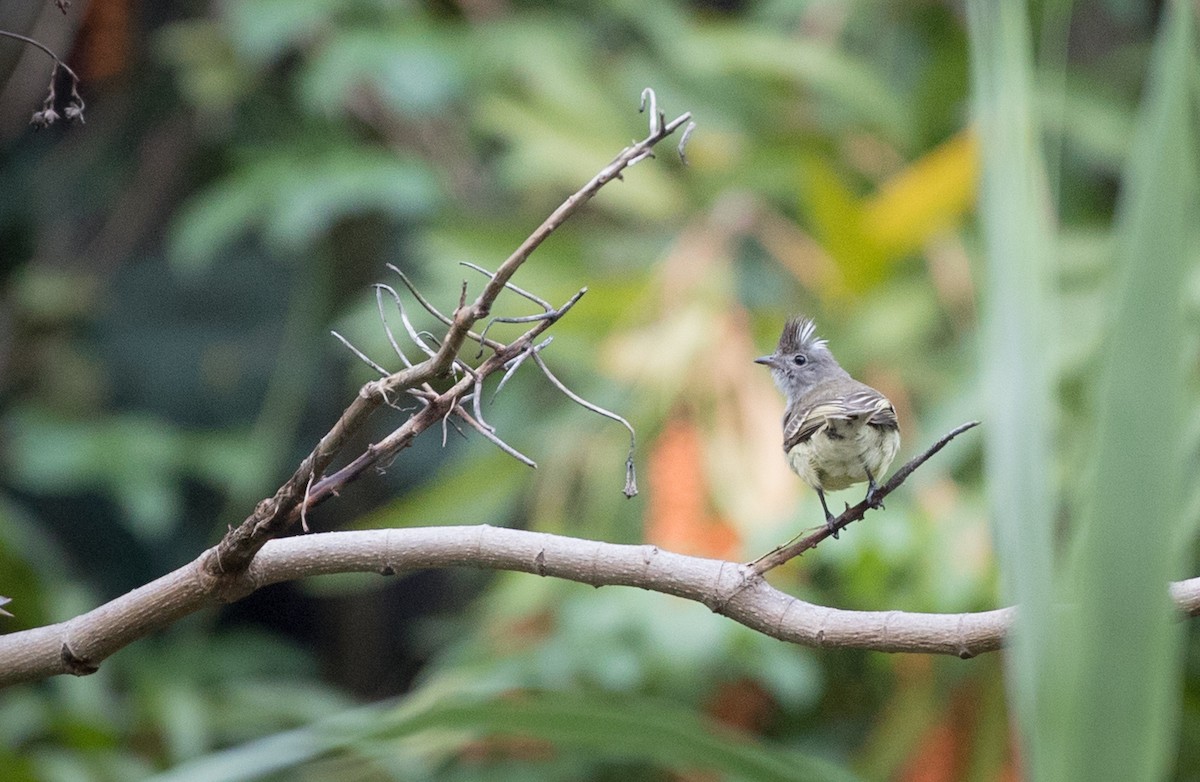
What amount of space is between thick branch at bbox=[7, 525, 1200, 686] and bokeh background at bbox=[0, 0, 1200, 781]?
0.64 metres

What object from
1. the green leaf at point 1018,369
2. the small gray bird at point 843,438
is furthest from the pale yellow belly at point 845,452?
the green leaf at point 1018,369

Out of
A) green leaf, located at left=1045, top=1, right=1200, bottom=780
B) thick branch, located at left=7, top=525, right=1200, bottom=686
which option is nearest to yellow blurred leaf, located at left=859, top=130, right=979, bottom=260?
thick branch, located at left=7, top=525, right=1200, bottom=686

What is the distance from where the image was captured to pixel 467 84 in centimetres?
301

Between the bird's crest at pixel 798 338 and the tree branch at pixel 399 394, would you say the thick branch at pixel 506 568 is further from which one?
the bird's crest at pixel 798 338

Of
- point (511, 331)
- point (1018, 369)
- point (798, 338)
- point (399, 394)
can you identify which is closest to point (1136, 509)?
point (1018, 369)

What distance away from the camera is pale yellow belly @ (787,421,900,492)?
1129mm

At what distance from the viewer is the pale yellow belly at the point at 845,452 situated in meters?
1.13

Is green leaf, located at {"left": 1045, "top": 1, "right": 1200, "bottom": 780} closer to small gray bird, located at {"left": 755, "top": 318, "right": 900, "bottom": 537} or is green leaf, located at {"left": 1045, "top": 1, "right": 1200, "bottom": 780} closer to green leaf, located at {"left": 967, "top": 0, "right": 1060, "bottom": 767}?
green leaf, located at {"left": 967, "top": 0, "right": 1060, "bottom": 767}

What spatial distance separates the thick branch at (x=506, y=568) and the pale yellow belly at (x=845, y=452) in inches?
15.1

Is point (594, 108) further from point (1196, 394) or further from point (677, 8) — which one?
point (1196, 394)

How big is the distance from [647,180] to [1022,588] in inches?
101

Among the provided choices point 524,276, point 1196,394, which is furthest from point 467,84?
point 1196,394

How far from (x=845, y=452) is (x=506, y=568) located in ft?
1.51

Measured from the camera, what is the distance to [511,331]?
268cm
